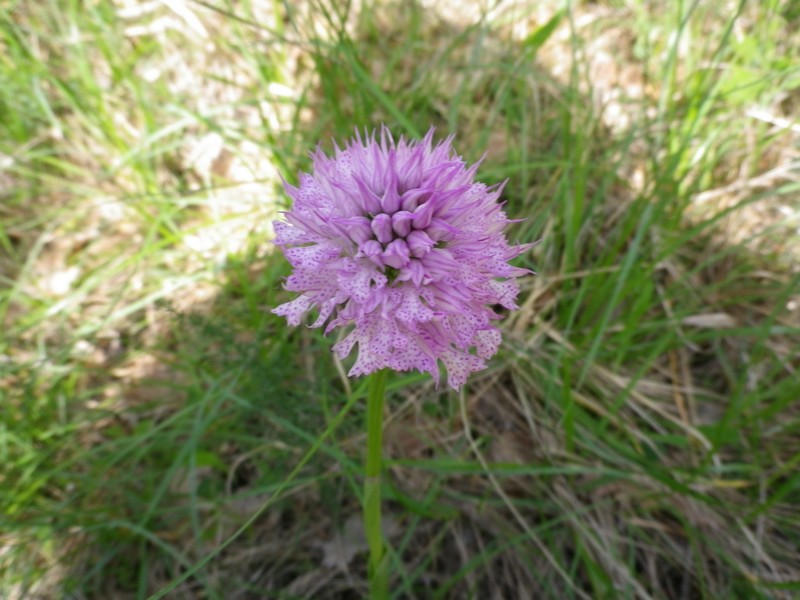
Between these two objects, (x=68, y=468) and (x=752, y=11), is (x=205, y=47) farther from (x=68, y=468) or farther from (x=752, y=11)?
(x=752, y=11)

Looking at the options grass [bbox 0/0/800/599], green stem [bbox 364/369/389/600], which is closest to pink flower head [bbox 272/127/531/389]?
green stem [bbox 364/369/389/600]

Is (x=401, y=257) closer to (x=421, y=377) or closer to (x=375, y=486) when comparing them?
(x=375, y=486)

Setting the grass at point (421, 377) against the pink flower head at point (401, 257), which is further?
the grass at point (421, 377)

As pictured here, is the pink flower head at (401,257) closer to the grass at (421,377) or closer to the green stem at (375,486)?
the green stem at (375,486)

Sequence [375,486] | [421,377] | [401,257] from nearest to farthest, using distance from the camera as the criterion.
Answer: [401,257], [375,486], [421,377]

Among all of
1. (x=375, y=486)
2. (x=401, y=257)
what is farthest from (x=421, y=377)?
(x=401, y=257)

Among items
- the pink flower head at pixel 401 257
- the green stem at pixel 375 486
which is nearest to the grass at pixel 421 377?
the green stem at pixel 375 486

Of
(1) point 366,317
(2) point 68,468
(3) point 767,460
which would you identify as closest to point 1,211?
(2) point 68,468

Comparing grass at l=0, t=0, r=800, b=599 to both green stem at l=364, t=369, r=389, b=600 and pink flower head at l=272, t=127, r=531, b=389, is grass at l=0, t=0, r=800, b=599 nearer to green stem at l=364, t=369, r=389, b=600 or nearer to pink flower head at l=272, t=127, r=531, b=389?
green stem at l=364, t=369, r=389, b=600
